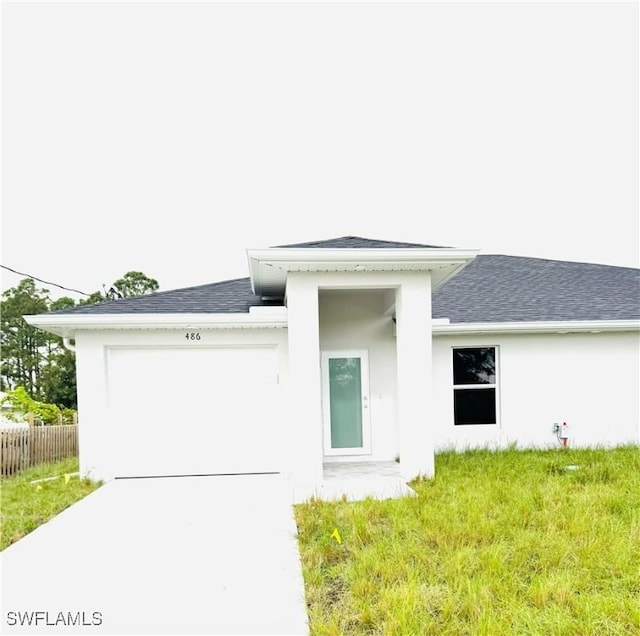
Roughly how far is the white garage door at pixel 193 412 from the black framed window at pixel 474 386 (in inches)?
152

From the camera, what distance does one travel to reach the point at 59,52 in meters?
10.3

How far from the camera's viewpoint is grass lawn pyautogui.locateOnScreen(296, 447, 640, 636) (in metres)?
3.16

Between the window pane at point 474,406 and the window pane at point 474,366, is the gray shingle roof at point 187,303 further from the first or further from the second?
the window pane at point 474,406

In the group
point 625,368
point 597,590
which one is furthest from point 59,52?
point 625,368

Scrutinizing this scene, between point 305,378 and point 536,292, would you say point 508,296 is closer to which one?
point 536,292

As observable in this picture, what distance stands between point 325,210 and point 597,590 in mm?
21611

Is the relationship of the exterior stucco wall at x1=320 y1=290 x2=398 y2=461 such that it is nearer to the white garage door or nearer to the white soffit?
the white garage door

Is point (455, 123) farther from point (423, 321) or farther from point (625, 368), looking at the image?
point (423, 321)

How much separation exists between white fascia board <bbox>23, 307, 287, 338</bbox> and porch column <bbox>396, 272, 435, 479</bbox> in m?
2.23

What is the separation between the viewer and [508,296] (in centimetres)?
1066

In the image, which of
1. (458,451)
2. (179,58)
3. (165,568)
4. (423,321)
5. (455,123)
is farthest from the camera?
(455,123)

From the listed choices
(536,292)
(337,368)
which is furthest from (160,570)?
(536,292)

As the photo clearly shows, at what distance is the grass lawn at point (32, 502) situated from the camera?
17.8 ft

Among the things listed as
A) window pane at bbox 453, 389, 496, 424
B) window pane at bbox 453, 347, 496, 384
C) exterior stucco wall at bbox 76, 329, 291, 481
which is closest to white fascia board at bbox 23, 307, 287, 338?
exterior stucco wall at bbox 76, 329, 291, 481
